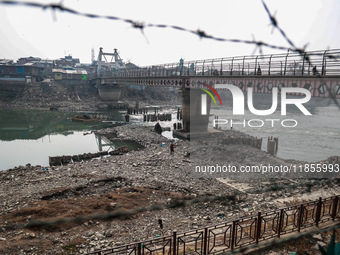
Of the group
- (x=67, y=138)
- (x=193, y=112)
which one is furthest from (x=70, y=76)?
(x=193, y=112)

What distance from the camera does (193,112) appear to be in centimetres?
3103

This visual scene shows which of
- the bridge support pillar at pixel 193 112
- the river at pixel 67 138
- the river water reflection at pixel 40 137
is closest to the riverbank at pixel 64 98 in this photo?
the river water reflection at pixel 40 137

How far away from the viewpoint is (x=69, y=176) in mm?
15422

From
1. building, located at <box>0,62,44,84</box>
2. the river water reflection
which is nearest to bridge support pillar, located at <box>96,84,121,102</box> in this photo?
building, located at <box>0,62,44,84</box>

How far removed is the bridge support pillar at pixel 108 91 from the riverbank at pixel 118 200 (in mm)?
45894

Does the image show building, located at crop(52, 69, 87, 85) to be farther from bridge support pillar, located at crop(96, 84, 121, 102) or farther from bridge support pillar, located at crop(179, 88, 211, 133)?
bridge support pillar, located at crop(179, 88, 211, 133)

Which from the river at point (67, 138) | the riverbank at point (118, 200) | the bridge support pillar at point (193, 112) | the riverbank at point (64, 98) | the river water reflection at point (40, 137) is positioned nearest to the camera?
the riverbank at point (118, 200)

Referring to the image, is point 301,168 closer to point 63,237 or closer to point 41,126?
point 63,237

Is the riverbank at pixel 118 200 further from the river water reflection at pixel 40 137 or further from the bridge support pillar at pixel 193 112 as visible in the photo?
the bridge support pillar at pixel 193 112

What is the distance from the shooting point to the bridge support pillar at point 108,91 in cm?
6259

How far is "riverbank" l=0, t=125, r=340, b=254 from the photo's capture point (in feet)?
27.9

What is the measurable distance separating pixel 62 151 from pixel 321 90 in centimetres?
2156

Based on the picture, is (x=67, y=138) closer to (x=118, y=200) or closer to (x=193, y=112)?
(x=193, y=112)

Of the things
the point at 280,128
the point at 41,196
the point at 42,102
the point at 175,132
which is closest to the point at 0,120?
the point at 42,102
